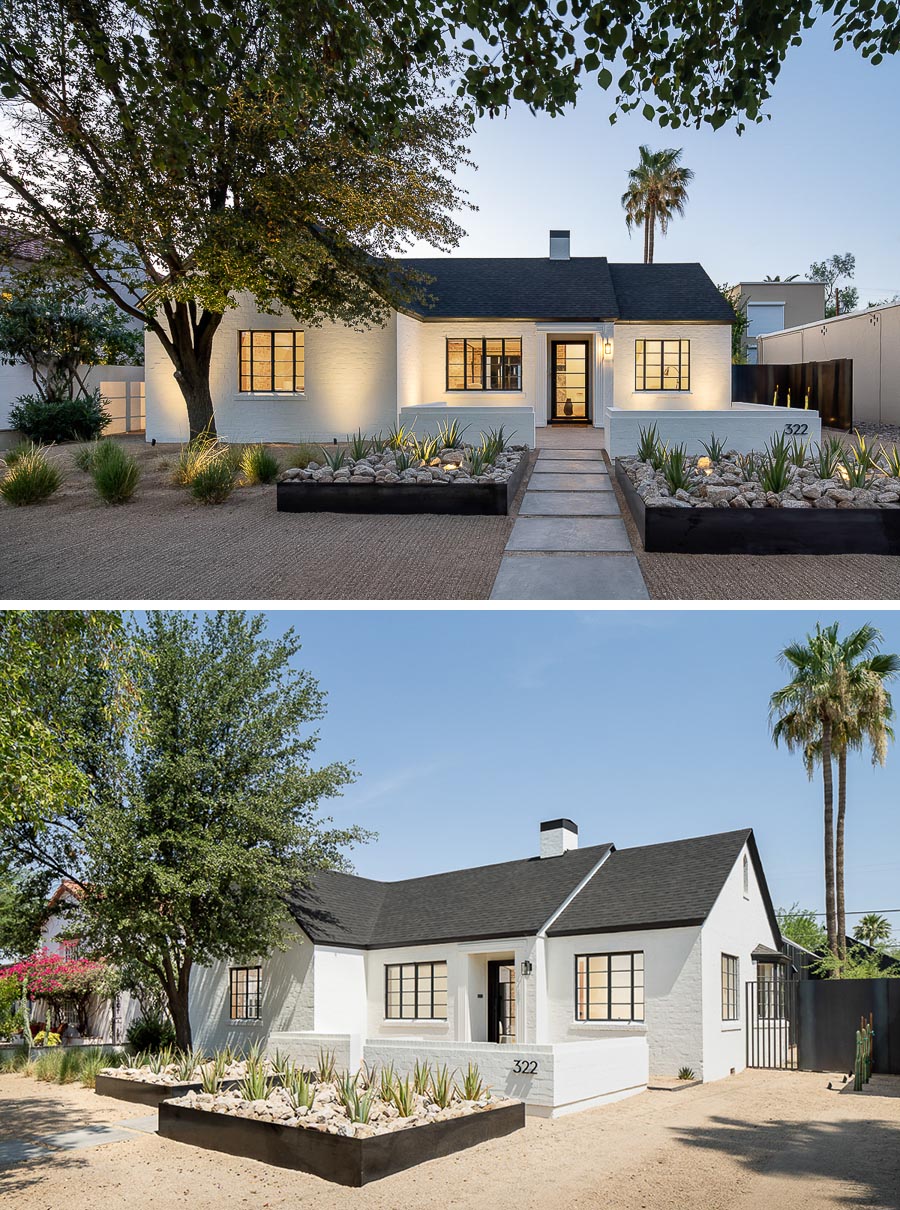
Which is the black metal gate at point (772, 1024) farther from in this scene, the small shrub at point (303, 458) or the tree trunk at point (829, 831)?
the small shrub at point (303, 458)

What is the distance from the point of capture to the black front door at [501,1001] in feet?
56.1

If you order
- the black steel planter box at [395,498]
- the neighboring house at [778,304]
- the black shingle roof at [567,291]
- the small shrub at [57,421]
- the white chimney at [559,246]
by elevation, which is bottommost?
the black steel planter box at [395,498]

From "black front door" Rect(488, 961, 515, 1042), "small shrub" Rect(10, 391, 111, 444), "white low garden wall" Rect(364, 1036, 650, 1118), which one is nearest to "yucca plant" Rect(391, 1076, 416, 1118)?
"white low garden wall" Rect(364, 1036, 650, 1118)

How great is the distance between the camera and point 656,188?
46438mm

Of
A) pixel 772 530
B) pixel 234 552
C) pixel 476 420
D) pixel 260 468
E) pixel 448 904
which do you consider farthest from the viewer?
pixel 476 420

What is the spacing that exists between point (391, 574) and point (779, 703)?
46.8ft

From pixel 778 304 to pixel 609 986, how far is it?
38669 millimetres

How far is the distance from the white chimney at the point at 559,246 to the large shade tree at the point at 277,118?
957 centimetres

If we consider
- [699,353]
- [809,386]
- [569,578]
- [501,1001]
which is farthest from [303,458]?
[809,386]

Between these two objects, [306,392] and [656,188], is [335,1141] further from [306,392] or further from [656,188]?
[656,188]

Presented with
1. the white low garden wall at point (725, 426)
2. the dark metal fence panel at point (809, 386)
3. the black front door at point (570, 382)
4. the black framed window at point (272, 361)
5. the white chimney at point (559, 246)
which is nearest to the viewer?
the white low garden wall at point (725, 426)

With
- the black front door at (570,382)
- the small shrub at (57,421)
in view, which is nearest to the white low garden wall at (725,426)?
the black front door at (570,382)

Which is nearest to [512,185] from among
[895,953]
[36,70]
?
[36,70]

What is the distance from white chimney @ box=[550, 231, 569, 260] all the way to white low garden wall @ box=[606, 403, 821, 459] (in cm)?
1359
